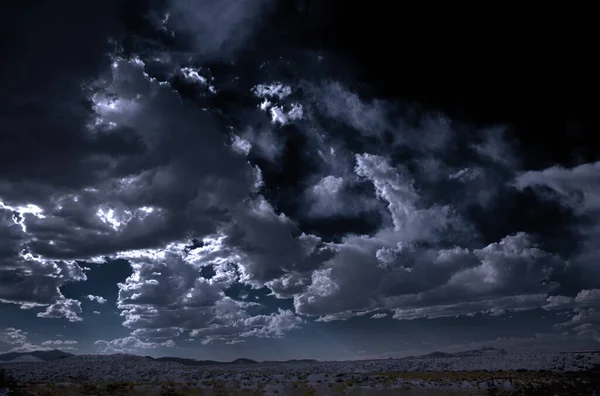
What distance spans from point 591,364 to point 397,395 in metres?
64.5

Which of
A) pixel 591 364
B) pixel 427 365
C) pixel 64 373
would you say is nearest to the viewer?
pixel 591 364

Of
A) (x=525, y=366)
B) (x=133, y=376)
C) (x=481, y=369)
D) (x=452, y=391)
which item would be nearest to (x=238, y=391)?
(x=452, y=391)

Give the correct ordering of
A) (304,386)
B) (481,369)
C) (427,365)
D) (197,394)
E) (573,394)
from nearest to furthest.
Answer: (573,394) → (197,394) → (304,386) → (481,369) → (427,365)

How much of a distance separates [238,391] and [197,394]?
6.29 meters

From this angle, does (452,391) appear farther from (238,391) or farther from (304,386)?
(238,391)

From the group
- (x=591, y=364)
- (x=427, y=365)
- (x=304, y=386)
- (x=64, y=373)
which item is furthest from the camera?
(x=427, y=365)

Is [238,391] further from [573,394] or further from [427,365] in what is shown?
[427,365]

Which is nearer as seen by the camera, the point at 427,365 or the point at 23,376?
the point at 23,376

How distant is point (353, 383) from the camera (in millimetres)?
72062

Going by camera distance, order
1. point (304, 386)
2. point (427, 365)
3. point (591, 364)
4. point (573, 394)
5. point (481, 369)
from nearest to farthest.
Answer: point (573, 394), point (304, 386), point (591, 364), point (481, 369), point (427, 365)

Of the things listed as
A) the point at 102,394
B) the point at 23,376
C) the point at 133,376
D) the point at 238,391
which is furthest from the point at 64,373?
the point at 238,391

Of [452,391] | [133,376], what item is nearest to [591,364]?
[452,391]

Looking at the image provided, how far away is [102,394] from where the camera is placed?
187ft

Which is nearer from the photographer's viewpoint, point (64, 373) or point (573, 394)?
point (573, 394)
